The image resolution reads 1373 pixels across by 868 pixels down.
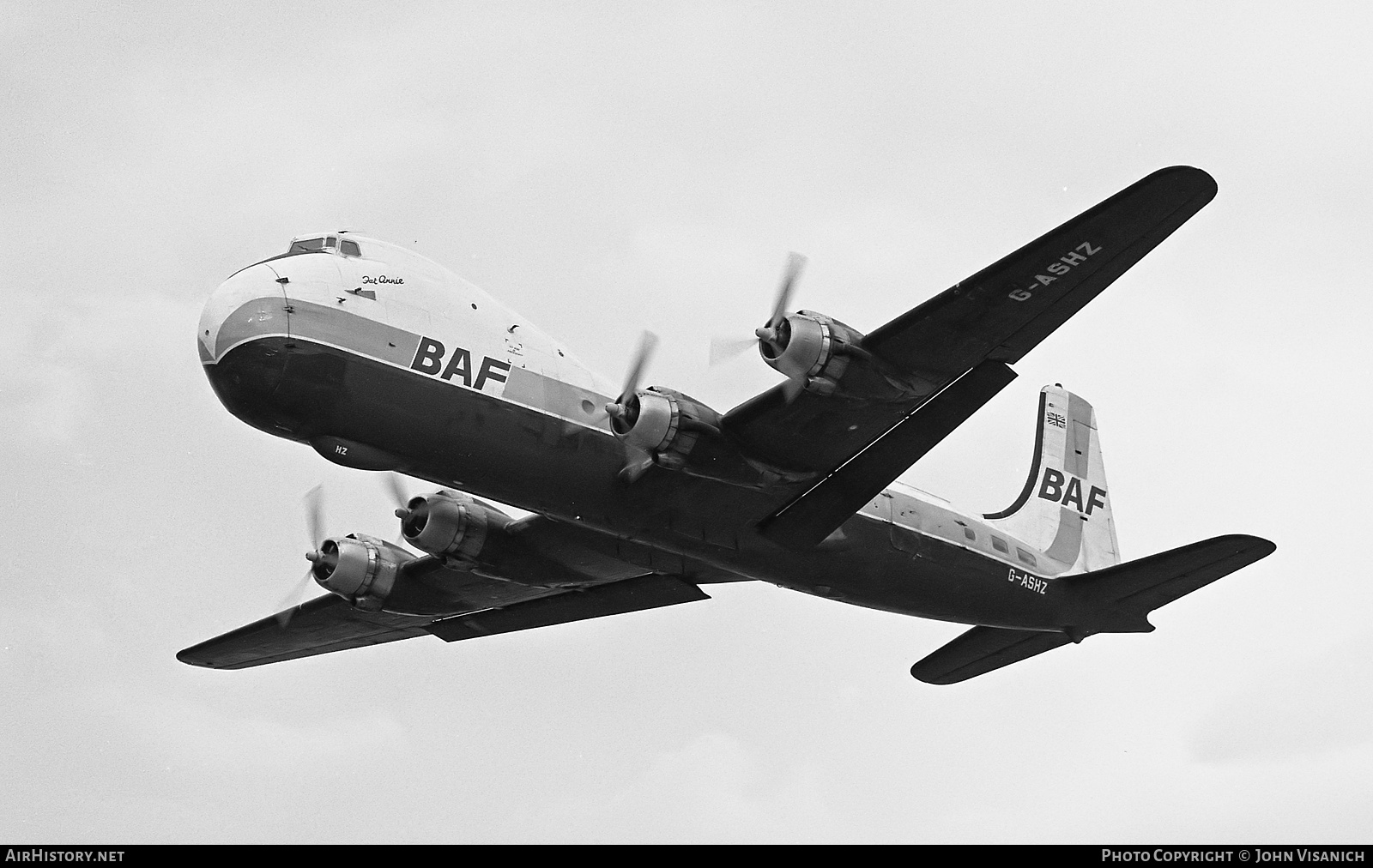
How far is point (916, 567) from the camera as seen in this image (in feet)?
79.1

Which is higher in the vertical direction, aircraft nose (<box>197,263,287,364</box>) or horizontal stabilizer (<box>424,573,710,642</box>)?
aircraft nose (<box>197,263,287,364</box>)

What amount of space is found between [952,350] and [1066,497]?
917cm

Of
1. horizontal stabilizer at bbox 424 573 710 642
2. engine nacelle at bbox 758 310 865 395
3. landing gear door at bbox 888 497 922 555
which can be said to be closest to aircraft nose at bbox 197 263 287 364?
engine nacelle at bbox 758 310 865 395

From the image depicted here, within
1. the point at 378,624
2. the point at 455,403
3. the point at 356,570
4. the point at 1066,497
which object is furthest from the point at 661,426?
the point at 1066,497

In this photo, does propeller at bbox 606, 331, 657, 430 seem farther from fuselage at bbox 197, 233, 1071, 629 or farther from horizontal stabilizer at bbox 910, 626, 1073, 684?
horizontal stabilizer at bbox 910, 626, 1073, 684

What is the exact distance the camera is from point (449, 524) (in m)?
24.2

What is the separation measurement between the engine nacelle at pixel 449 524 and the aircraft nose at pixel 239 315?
5.50 meters

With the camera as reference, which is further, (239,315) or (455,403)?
(455,403)

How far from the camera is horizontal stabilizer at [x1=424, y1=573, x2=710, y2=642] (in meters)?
25.2

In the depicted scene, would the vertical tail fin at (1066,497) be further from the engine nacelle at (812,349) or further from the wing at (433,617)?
the engine nacelle at (812,349)

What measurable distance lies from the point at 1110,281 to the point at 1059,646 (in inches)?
361

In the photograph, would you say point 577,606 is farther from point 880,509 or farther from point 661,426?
point 661,426

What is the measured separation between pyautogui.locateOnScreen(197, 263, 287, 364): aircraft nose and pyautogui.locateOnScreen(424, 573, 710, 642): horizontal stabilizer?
26.7ft

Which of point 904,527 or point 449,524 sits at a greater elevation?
point 449,524
